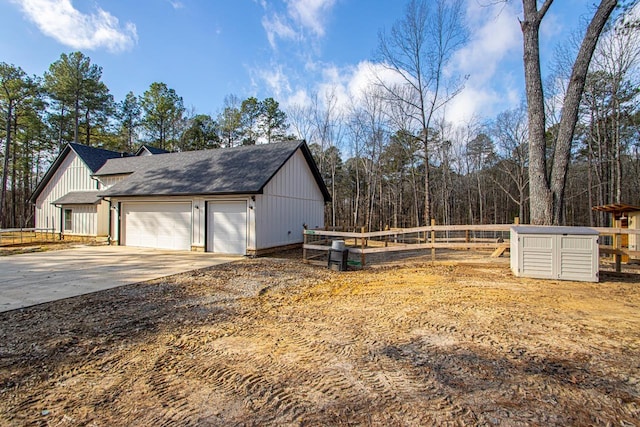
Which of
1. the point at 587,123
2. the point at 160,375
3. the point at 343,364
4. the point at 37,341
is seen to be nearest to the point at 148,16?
the point at 37,341

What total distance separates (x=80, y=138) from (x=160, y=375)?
35443 mm

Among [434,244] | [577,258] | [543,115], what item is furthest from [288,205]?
[577,258]

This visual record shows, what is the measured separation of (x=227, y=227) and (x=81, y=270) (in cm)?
463

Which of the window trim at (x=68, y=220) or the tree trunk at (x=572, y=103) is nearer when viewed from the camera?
the tree trunk at (x=572, y=103)

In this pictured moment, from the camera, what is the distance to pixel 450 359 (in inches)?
114

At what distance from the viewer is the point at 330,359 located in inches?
116

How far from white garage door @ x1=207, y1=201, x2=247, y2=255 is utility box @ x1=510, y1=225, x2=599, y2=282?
8691 millimetres

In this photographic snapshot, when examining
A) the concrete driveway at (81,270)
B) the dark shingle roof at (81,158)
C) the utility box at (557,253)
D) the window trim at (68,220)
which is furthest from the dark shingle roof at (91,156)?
A: the utility box at (557,253)

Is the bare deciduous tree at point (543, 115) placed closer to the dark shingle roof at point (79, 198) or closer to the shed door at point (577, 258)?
the shed door at point (577, 258)

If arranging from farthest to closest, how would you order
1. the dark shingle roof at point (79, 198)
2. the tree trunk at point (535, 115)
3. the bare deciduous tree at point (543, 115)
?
the dark shingle roof at point (79, 198), the tree trunk at point (535, 115), the bare deciduous tree at point (543, 115)

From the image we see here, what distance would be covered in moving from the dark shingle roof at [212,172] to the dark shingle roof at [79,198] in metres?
2.47

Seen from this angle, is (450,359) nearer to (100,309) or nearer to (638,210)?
(100,309)

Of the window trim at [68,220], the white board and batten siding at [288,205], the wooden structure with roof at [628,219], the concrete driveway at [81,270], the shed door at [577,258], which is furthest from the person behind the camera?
the window trim at [68,220]

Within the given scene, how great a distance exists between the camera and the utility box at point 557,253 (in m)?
5.96
